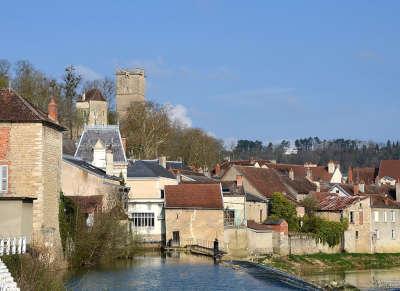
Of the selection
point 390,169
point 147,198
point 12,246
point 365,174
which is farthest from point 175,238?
point 365,174

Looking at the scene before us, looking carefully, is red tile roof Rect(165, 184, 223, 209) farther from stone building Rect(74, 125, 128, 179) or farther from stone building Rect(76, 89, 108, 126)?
stone building Rect(76, 89, 108, 126)

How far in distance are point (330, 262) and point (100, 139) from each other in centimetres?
1790

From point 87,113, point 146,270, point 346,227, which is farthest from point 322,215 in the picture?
point 87,113

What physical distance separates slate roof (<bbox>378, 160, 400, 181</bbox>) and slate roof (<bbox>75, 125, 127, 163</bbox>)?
167ft

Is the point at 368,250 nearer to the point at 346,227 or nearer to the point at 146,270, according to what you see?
the point at 346,227

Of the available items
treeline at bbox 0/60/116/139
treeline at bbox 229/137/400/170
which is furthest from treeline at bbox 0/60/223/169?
treeline at bbox 229/137/400/170

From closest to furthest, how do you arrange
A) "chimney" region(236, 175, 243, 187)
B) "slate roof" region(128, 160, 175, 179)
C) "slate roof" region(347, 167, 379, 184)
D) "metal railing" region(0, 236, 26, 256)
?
1. "metal railing" region(0, 236, 26, 256)
2. "slate roof" region(128, 160, 175, 179)
3. "chimney" region(236, 175, 243, 187)
4. "slate roof" region(347, 167, 379, 184)

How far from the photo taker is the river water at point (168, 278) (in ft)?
104

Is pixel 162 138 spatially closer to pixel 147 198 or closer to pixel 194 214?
pixel 147 198

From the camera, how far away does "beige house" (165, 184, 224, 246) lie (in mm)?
50156

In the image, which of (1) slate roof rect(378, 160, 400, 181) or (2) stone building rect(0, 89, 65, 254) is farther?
(1) slate roof rect(378, 160, 400, 181)

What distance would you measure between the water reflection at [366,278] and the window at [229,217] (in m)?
7.22

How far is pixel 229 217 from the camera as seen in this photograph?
5166 centimetres

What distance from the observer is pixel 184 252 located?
48.8 m
